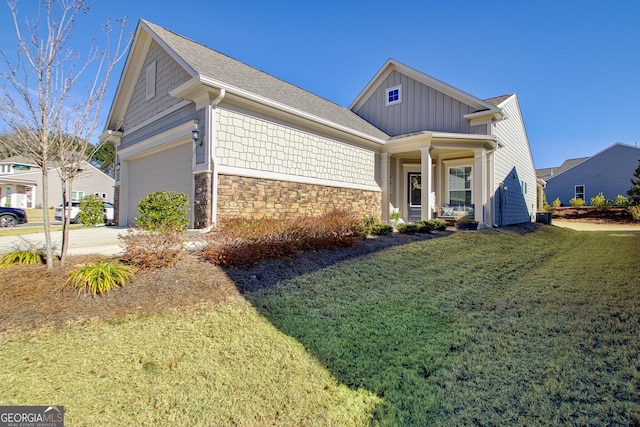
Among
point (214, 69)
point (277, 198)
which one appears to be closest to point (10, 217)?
point (214, 69)

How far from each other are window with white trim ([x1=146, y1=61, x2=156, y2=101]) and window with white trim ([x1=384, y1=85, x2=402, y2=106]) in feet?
31.7

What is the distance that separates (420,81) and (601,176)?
26148 millimetres

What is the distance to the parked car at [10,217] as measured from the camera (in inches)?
576

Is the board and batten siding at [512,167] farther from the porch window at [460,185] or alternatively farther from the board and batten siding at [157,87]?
the board and batten siding at [157,87]

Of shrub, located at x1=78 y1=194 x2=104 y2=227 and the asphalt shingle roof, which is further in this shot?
shrub, located at x1=78 y1=194 x2=104 y2=227

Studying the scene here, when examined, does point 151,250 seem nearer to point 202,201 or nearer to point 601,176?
point 202,201

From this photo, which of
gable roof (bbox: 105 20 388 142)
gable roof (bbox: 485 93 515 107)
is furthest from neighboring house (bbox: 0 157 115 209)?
gable roof (bbox: 485 93 515 107)

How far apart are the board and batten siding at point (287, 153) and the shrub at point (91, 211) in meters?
7.70

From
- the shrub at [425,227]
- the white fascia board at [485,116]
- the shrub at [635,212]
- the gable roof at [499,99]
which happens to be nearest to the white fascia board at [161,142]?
the shrub at [425,227]

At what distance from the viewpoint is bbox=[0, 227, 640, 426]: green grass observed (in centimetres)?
217

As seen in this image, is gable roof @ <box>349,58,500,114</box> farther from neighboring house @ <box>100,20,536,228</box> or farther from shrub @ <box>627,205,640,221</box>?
shrub @ <box>627,205,640,221</box>

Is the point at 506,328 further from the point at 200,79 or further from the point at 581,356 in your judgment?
the point at 200,79

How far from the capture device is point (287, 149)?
9156 millimetres

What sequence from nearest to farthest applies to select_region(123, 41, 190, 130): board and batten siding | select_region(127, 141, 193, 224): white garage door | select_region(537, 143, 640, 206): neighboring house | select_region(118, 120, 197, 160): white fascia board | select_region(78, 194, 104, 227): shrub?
select_region(118, 120, 197, 160): white fascia board
select_region(127, 141, 193, 224): white garage door
select_region(123, 41, 190, 130): board and batten siding
select_region(78, 194, 104, 227): shrub
select_region(537, 143, 640, 206): neighboring house
